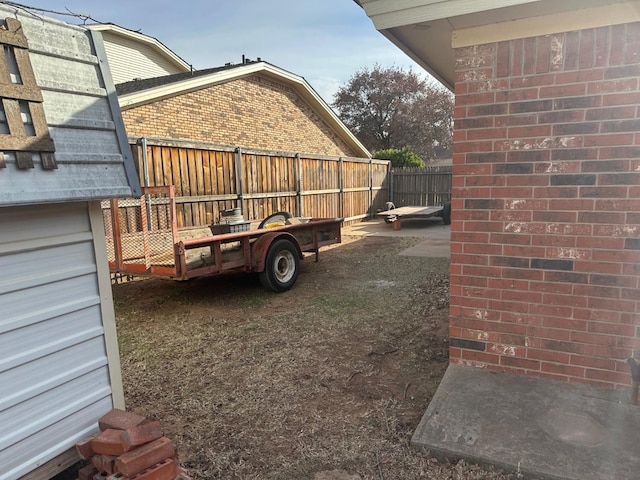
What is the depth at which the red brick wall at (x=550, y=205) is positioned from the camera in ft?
8.44

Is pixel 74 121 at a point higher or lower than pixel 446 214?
higher

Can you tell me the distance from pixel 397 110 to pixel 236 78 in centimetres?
2372

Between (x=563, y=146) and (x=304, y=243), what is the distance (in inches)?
200

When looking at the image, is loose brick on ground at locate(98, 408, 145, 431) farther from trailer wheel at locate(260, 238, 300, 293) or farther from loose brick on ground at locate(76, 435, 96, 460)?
trailer wheel at locate(260, 238, 300, 293)

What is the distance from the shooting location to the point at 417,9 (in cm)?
263

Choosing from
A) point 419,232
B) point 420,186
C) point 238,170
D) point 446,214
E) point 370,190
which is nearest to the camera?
point 238,170

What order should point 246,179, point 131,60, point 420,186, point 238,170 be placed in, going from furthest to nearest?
point 420,186 < point 131,60 < point 246,179 < point 238,170

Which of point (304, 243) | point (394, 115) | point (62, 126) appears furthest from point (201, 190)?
point (394, 115)

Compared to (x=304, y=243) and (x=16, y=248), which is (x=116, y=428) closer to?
(x=16, y=248)

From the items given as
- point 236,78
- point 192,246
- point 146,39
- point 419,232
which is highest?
point 146,39

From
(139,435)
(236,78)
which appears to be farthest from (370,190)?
(139,435)

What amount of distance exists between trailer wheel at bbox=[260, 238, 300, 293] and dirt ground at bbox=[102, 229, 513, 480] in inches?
7.6

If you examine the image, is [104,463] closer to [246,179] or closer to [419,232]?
[246,179]

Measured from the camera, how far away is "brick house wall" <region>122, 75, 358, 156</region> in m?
10.3
